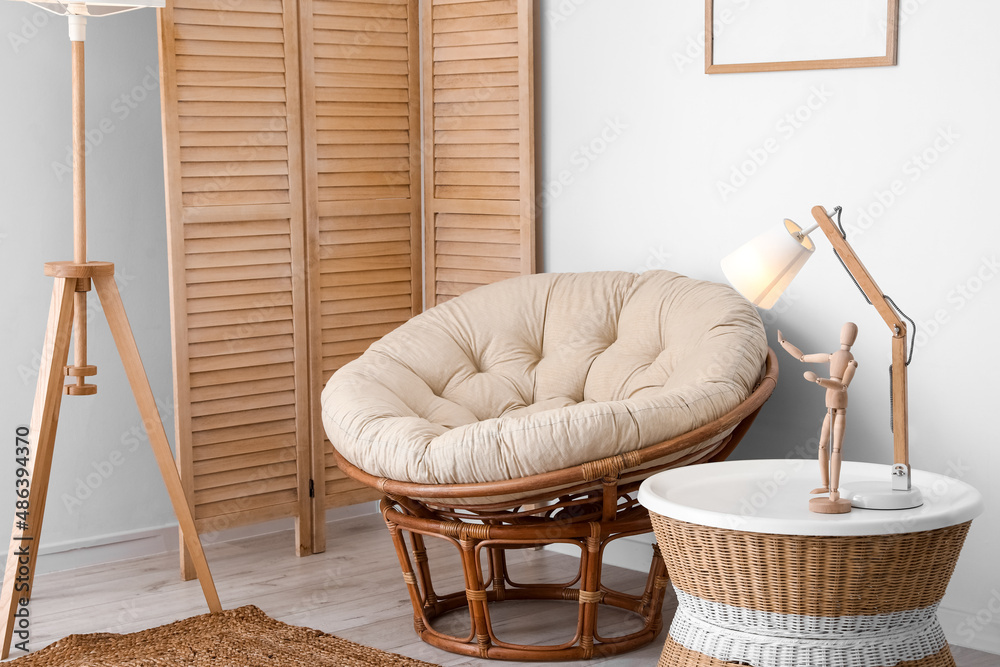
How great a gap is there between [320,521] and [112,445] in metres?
0.66

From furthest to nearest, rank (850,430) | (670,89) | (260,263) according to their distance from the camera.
Result: (260,263), (670,89), (850,430)

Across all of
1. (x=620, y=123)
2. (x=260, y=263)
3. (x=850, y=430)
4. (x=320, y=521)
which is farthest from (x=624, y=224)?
(x=320, y=521)

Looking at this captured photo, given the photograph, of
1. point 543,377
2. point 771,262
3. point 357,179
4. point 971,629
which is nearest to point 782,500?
point 771,262

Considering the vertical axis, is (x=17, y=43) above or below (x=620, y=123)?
above

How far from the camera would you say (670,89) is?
2980 millimetres

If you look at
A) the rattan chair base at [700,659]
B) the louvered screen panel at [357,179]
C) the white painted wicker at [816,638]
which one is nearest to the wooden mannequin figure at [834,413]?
the white painted wicker at [816,638]

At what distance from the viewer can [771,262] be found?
6.25ft

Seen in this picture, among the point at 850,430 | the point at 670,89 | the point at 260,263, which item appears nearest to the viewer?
the point at 850,430

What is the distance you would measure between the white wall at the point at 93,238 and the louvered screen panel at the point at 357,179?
482 millimetres

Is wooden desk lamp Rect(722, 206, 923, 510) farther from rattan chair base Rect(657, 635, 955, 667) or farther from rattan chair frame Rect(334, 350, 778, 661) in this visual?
rattan chair frame Rect(334, 350, 778, 661)

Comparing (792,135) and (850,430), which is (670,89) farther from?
(850,430)

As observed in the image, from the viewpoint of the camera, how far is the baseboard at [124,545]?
10.3 feet

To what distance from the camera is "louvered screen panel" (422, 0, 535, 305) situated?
3252 millimetres

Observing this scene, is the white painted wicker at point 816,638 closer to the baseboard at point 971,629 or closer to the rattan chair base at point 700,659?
the rattan chair base at point 700,659
